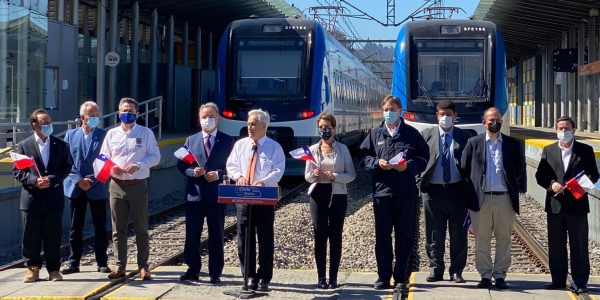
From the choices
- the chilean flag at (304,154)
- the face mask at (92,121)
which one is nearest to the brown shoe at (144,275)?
the face mask at (92,121)

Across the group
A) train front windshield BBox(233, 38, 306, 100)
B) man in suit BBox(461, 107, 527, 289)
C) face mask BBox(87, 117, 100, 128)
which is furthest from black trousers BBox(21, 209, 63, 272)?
train front windshield BBox(233, 38, 306, 100)

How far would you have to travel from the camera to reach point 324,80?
1991 cm

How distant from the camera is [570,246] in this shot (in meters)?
8.59

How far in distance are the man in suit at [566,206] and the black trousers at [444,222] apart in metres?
0.78

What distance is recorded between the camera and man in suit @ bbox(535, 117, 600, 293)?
8.54 metres

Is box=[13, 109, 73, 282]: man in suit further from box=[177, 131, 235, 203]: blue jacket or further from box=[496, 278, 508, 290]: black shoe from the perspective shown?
box=[496, 278, 508, 290]: black shoe

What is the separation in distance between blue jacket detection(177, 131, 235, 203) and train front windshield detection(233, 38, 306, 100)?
10469 mm

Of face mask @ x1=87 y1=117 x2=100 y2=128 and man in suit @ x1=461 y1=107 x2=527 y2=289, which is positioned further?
face mask @ x1=87 y1=117 x2=100 y2=128

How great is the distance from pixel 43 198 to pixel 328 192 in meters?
2.74

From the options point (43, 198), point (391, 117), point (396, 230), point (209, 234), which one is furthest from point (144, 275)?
point (391, 117)

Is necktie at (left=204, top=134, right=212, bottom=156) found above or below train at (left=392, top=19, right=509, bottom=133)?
below

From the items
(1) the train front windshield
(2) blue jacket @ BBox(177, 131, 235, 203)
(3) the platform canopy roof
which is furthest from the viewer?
(3) the platform canopy roof

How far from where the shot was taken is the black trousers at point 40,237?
898 centimetres

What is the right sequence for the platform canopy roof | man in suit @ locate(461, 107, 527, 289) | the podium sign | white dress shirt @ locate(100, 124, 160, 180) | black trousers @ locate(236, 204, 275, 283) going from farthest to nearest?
the platform canopy roof
white dress shirt @ locate(100, 124, 160, 180)
man in suit @ locate(461, 107, 527, 289)
black trousers @ locate(236, 204, 275, 283)
the podium sign
